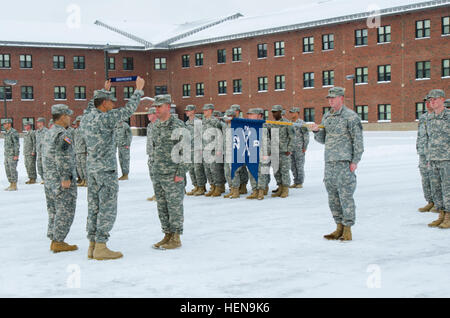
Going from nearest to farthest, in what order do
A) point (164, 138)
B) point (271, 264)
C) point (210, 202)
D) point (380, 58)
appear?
point (271, 264) < point (164, 138) < point (210, 202) < point (380, 58)

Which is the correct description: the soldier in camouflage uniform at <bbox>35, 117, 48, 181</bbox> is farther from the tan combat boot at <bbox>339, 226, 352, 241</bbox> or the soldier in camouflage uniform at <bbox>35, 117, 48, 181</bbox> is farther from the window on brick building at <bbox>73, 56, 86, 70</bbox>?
the window on brick building at <bbox>73, 56, 86, 70</bbox>

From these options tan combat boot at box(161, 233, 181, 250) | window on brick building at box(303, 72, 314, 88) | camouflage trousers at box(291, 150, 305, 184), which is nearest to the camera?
tan combat boot at box(161, 233, 181, 250)

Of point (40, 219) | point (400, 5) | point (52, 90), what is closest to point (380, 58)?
point (400, 5)

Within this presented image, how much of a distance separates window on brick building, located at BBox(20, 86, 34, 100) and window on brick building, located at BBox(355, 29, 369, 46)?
33609mm

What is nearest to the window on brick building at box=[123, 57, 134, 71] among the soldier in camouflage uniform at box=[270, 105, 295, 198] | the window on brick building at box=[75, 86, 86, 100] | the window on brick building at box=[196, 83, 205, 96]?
the window on brick building at box=[75, 86, 86, 100]

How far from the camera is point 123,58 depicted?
63.9 meters

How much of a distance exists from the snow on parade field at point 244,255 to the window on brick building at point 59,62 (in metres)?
49.5

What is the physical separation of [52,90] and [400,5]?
3627 cm

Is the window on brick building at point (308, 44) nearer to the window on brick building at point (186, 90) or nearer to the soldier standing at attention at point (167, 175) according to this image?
the window on brick building at point (186, 90)

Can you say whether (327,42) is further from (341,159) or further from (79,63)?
(341,159)

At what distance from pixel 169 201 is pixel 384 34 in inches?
1725

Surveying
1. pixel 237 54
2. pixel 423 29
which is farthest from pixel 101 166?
pixel 237 54

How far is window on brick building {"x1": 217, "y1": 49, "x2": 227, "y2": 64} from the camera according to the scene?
58.8 meters
